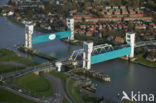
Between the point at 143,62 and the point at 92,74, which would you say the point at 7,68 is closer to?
the point at 92,74

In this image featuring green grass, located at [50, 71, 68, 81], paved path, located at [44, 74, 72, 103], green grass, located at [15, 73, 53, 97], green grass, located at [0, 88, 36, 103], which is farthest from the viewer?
green grass, located at [50, 71, 68, 81]

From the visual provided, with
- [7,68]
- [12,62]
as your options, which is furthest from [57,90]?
[12,62]

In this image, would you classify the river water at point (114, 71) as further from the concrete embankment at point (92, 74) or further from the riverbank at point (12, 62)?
the riverbank at point (12, 62)

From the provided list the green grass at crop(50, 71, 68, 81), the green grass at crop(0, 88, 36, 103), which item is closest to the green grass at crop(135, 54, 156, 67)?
the green grass at crop(50, 71, 68, 81)

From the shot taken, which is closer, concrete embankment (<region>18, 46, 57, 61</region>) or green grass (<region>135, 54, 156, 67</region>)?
green grass (<region>135, 54, 156, 67</region>)

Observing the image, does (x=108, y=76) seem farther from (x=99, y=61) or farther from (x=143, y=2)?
(x=143, y=2)

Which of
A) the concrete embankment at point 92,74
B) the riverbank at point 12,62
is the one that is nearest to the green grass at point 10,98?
the riverbank at point 12,62

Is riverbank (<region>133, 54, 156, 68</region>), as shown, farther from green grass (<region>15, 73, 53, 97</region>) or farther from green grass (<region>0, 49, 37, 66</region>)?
green grass (<region>15, 73, 53, 97</region>)

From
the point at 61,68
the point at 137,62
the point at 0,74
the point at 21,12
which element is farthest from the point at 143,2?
the point at 0,74
